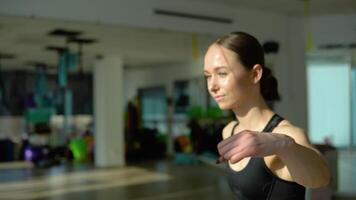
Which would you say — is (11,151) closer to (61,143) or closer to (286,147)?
(61,143)

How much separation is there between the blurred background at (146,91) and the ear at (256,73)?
98.3 inches

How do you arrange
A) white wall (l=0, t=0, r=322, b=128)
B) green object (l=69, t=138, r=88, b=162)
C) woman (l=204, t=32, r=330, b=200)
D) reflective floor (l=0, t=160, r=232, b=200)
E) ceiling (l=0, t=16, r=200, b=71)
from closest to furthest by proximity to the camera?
woman (l=204, t=32, r=330, b=200) → white wall (l=0, t=0, r=322, b=128) → ceiling (l=0, t=16, r=200, b=71) → reflective floor (l=0, t=160, r=232, b=200) → green object (l=69, t=138, r=88, b=162)

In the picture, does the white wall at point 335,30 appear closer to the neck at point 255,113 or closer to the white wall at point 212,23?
the white wall at point 212,23

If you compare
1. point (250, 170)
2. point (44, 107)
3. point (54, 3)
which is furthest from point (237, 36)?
point (44, 107)

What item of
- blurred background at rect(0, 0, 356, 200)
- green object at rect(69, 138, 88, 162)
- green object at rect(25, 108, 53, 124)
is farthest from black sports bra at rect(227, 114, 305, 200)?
green object at rect(25, 108, 53, 124)

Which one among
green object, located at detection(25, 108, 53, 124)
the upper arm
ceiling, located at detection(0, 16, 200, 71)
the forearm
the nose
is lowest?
green object, located at detection(25, 108, 53, 124)

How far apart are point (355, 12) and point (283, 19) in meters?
1.26

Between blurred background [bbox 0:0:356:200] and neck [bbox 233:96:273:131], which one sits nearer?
neck [bbox 233:96:273:131]

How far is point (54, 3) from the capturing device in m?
5.48

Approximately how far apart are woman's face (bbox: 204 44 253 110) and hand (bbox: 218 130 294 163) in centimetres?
25

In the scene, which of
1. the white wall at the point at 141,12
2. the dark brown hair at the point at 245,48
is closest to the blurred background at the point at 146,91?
the white wall at the point at 141,12

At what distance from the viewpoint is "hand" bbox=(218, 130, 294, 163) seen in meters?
0.84

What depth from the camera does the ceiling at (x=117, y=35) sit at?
20.7 ft

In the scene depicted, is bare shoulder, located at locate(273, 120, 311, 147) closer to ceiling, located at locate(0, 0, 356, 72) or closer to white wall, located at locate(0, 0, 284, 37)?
white wall, located at locate(0, 0, 284, 37)
